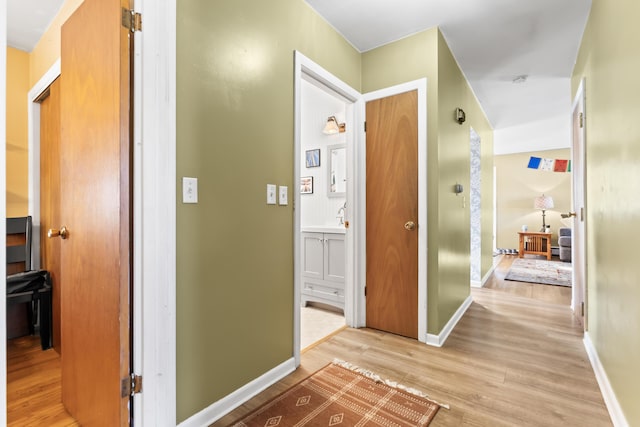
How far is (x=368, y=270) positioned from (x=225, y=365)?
4.96ft

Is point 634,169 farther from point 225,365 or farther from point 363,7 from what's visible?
point 225,365

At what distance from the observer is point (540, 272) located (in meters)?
5.03

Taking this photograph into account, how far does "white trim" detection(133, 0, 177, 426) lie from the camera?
123 cm

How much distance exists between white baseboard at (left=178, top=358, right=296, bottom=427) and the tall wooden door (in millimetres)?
1011

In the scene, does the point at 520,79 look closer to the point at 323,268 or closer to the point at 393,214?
the point at 393,214

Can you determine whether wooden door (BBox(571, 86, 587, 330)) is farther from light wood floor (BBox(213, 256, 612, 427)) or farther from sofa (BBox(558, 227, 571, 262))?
sofa (BBox(558, 227, 571, 262))

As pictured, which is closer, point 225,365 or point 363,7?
point 225,365

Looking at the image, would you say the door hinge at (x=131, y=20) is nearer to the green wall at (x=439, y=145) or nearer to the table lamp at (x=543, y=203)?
the green wall at (x=439, y=145)

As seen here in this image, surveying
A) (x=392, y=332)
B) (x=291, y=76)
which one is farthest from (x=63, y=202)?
(x=392, y=332)

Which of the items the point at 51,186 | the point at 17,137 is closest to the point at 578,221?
the point at 51,186

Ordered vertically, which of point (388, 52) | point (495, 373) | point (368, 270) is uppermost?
point (388, 52)

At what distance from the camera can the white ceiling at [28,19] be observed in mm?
2058

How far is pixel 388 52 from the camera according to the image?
102 inches

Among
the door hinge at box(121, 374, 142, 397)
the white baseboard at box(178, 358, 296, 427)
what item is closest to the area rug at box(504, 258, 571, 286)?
the white baseboard at box(178, 358, 296, 427)
